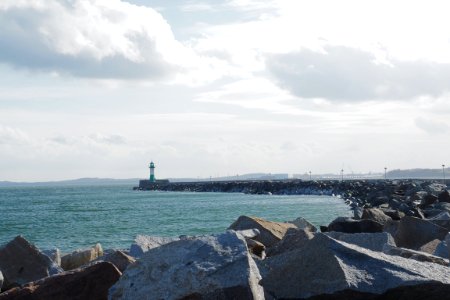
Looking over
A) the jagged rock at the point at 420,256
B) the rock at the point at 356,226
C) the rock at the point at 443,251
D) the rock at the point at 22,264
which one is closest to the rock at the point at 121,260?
the rock at the point at 22,264

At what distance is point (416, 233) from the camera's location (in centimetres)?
885

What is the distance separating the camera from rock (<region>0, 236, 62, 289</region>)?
7.60m

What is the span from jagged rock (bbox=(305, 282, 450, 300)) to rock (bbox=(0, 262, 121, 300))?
1.78 m

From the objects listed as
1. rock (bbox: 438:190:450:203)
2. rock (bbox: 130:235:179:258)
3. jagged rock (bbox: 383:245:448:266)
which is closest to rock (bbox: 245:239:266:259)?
rock (bbox: 130:235:179:258)

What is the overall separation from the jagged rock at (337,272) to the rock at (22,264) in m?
3.32

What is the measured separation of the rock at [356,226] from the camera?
9180 millimetres

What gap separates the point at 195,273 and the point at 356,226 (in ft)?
15.6

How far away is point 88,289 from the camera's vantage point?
570 cm

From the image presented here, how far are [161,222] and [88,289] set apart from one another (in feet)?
80.9

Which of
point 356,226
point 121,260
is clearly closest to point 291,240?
point 121,260

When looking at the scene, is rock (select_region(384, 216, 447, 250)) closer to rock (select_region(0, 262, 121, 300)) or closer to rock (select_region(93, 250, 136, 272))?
rock (select_region(93, 250, 136, 272))

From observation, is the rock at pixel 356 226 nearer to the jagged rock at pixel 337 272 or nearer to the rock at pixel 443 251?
the rock at pixel 443 251

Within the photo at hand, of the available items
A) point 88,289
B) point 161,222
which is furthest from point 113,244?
point 88,289

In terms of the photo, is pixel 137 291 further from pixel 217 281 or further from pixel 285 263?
pixel 285 263
